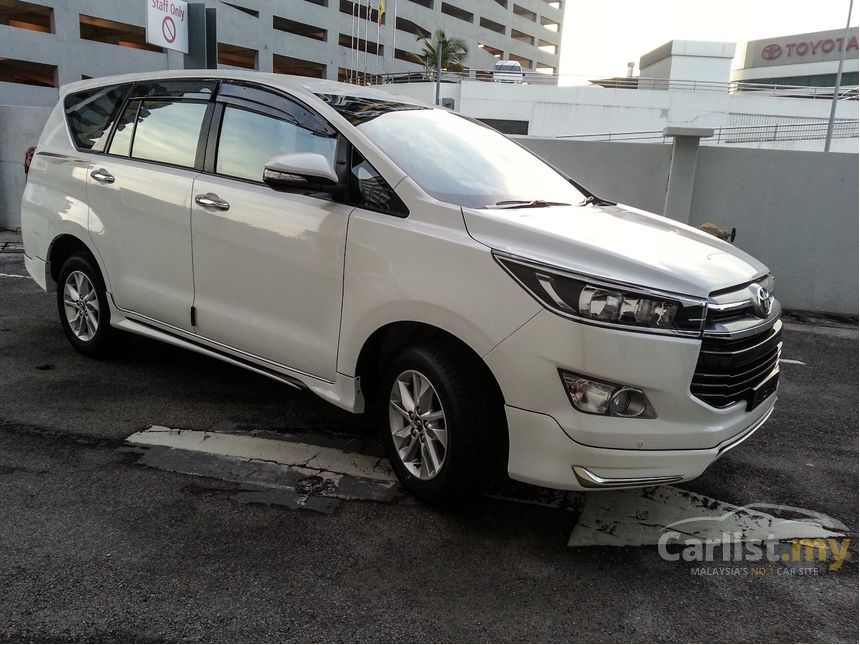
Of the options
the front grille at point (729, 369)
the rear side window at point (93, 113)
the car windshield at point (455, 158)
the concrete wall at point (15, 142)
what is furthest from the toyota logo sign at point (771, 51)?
the front grille at point (729, 369)

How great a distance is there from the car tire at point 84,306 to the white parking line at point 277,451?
1.23 m

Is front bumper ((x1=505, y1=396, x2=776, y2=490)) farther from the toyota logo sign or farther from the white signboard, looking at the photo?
the toyota logo sign

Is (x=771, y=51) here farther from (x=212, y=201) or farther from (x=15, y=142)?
(x=212, y=201)

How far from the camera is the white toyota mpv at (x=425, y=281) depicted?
100 inches

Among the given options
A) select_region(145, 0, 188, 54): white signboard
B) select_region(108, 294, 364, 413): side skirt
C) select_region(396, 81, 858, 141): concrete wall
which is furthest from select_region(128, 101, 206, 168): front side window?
select_region(396, 81, 858, 141): concrete wall

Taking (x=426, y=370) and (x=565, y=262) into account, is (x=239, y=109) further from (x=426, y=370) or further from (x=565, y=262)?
(x=565, y=262)

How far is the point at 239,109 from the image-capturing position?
372cm

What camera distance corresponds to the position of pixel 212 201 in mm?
3662

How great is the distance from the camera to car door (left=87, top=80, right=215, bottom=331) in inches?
154

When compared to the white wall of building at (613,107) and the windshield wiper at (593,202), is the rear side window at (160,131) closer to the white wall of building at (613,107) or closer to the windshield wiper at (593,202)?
the windshield wiper at (593,202)

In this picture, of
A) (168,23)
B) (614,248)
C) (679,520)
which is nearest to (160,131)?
(614,248)

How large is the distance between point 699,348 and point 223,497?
2.14 m

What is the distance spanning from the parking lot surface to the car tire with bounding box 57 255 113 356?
588 millimetres

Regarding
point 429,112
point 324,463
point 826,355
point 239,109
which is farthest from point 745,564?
point 826,355
